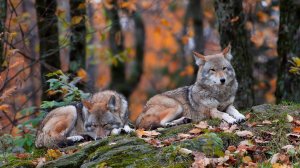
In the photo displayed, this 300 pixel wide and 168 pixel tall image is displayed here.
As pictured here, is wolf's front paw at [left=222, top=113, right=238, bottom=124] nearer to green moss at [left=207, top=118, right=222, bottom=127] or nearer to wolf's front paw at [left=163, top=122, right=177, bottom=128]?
green moss at [left=207, top=118, right=222, bottom=127]

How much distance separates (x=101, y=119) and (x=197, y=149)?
2.78 meters

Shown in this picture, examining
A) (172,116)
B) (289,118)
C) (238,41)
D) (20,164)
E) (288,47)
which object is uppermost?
(238,41)

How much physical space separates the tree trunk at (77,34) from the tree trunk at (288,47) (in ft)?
16.0

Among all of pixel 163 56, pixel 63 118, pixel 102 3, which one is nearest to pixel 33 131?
pixel 63 118

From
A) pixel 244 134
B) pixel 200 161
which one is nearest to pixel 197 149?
pixel 200 161

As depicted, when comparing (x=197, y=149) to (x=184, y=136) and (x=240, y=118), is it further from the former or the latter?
(x=240, y=118)

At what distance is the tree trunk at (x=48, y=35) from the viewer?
13.5 meters

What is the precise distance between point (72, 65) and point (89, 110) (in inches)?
192

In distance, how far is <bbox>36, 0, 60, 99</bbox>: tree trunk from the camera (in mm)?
13500

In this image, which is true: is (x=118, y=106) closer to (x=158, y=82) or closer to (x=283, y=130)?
(x=283, y=130)

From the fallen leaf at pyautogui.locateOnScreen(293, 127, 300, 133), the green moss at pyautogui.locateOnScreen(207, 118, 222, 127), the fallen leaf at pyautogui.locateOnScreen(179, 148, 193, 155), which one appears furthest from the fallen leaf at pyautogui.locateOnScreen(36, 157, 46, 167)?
the fallen leaf at pyautogui.locateOnScreen(293, 127, 300, 133)

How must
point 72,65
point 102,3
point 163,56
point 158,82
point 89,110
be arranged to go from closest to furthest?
1. point 89,110
2. point 72,65
3. point 102,3
4. point 158,82
5. point 163,56

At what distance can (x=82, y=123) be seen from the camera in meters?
10.2

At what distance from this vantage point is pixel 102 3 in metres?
16.5
